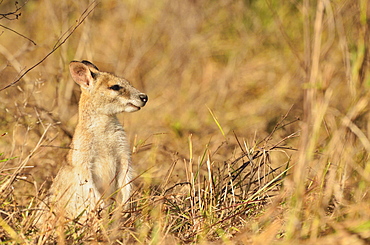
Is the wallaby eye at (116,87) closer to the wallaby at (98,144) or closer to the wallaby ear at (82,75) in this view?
the wallaby at (98,144)

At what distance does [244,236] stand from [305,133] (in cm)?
75

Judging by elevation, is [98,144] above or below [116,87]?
below

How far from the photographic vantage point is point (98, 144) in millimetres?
5309

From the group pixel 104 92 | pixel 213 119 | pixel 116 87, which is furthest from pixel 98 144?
pixel 213 119

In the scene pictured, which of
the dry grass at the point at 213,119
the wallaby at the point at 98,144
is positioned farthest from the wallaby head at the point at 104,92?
the dry grass at the point at 213,119

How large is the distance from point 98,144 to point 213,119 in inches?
139

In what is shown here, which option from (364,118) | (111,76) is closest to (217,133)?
(111,76)

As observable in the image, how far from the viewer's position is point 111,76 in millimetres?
5777

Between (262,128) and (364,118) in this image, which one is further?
(262,128)

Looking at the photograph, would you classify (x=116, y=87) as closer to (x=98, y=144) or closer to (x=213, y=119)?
(x=98, y=144)

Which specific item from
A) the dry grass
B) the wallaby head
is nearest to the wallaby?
the wallaby head

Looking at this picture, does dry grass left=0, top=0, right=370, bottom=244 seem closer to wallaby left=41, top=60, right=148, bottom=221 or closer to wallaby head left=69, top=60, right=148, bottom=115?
wallaby left=41, top=60, right=148, bottom=221

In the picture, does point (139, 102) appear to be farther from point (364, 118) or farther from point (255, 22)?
point (255, 22)

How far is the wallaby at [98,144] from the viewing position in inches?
203
